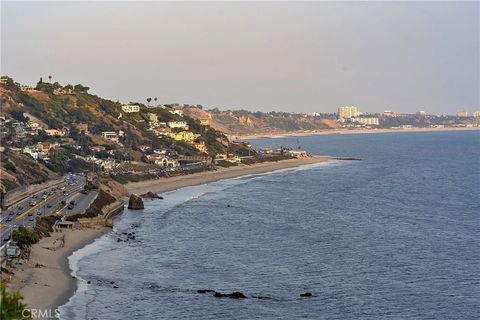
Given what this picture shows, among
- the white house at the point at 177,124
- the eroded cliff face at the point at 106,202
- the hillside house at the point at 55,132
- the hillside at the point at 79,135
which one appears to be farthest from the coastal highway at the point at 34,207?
the white house at the point at 177,124

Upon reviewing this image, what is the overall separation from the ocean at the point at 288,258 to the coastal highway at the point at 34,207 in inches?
215

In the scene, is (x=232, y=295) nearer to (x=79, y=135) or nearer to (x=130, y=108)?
(x=79, y=135)

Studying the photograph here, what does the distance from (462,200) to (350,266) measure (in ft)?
143

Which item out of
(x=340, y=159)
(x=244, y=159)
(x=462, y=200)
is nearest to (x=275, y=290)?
(x=462, y=200)

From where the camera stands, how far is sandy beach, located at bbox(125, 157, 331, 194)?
97.3 metres

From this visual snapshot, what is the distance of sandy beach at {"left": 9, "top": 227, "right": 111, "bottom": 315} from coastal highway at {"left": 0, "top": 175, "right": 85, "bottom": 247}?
2424mm

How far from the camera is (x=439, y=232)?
61.2 metres

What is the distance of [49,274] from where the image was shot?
135 ft

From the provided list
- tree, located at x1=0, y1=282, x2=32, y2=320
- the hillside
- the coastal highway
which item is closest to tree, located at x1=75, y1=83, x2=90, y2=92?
the hillside

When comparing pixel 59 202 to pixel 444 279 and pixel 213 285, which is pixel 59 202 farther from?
pixel 444 279

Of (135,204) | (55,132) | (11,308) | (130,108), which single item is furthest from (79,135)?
(11,308)

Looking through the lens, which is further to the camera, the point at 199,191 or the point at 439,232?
the point at 199,191

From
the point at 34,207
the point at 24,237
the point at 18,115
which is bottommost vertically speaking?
the point at 34,207

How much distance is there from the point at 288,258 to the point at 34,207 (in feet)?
81.7
